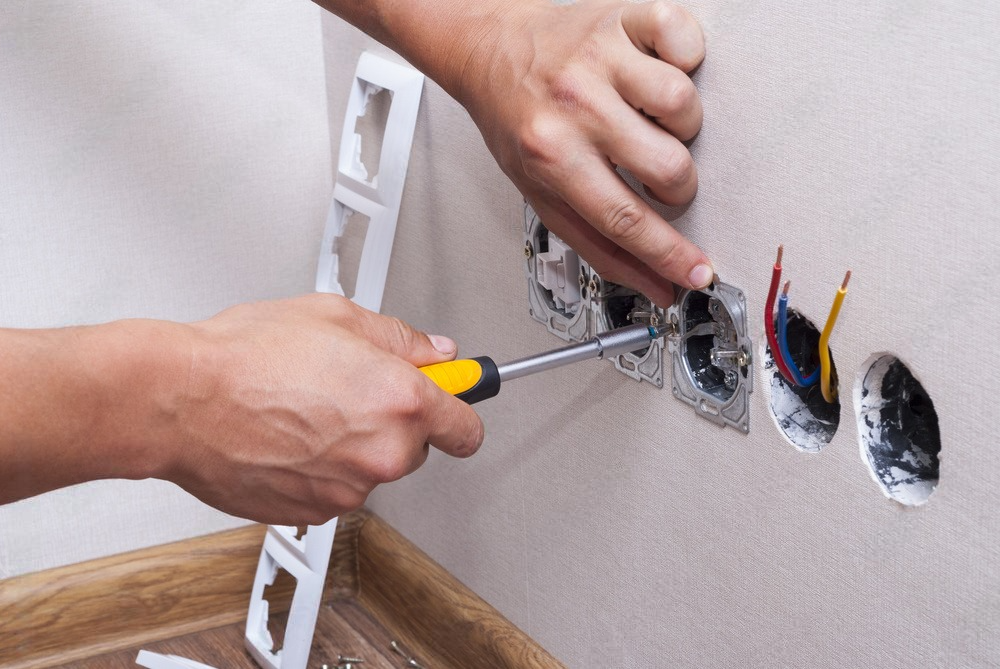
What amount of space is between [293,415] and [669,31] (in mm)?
320

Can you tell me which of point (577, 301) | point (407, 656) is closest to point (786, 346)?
point (577, 301)

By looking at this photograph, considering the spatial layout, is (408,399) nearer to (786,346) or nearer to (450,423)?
(450,423)

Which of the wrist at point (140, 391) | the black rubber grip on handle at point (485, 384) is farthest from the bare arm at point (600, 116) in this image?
the wrist at point (140, 391)

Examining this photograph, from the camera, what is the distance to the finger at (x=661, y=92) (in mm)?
629

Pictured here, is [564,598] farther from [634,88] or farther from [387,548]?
[634,88]

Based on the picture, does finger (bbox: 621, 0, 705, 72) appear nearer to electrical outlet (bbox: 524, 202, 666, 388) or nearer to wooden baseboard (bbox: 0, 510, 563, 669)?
electrical outlet (bbox: 524, 202, 666, 388)

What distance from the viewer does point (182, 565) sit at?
117cm

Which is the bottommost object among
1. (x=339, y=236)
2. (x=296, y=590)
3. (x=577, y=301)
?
(x=296, y=590)

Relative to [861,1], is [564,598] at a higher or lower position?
lower

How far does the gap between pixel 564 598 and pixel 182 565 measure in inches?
18.6

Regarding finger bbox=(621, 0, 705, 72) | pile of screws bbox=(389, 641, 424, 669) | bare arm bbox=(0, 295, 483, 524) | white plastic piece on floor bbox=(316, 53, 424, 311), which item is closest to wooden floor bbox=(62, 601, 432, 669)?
pile of screws bbox=(389, 641, 424, 669)

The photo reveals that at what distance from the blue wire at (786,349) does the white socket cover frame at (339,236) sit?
48 centimetres

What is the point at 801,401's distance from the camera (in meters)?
0.66

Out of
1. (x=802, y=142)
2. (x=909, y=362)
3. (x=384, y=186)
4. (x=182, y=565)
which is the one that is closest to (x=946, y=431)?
(x=909, y=362)
